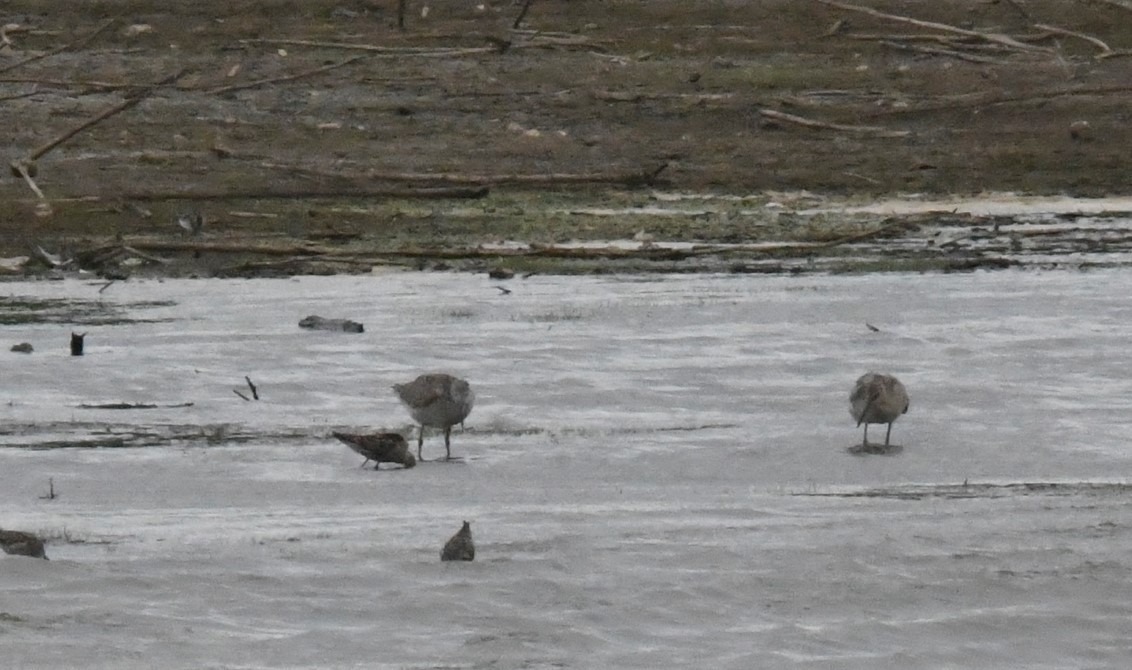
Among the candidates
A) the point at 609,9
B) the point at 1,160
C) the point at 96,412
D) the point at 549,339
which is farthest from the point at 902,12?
the point at 96,412

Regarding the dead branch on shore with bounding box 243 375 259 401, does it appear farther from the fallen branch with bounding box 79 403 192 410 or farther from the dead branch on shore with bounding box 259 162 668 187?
the dead branch on shore with bounding box 259 162 668 187

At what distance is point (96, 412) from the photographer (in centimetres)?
1022

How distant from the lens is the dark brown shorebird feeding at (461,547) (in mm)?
7301

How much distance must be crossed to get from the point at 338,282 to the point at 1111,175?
24.6ft

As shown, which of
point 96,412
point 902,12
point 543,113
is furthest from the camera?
point 902,12

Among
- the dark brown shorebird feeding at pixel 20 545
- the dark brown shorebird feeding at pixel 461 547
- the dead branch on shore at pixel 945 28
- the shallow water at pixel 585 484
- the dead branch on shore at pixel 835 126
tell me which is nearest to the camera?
the shallow water at pixel 585 484

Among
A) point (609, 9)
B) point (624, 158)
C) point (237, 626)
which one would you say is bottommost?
point (237, 626)

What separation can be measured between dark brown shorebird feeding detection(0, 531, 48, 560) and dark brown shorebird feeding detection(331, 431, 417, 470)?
1.78 metres

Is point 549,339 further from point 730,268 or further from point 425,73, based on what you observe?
point 425,73

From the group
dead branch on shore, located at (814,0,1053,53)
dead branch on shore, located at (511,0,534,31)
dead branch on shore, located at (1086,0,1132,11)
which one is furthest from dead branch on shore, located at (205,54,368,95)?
dead branch on shore, located at (1086,0,1132,11)

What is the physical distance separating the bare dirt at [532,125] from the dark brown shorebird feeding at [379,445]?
587cm

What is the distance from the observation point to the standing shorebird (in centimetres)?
928

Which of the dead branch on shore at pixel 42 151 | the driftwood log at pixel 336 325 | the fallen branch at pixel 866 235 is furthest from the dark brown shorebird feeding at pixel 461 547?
the dead branch on shore at pixel 42 151

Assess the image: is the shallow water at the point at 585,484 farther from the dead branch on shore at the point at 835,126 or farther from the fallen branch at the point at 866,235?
the dead branch on shore at the point at 835,126
